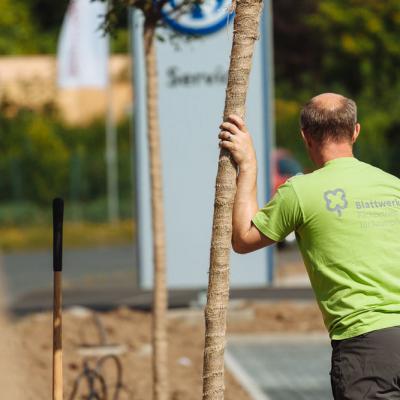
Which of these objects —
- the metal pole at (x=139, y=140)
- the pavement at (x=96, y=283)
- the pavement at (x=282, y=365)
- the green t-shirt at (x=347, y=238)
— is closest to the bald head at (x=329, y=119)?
the green t-shirt at (x=347, y=238)

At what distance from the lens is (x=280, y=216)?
3.91 meters

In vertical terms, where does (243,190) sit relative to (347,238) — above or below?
above

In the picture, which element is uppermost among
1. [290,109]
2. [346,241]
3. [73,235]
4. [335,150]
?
[290,109]

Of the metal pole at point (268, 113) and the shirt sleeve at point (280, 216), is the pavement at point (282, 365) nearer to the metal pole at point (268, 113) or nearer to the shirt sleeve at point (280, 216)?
the metal pole at point (268, 113)

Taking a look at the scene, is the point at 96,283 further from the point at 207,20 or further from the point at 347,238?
the point at 347,238

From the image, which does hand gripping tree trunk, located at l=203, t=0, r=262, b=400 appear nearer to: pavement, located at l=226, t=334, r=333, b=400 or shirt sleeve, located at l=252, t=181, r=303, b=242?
shirt sleeve, located at l=252, t=181, r=303, b=242

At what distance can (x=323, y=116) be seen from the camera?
3.96 m

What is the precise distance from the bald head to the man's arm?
0.22 metres

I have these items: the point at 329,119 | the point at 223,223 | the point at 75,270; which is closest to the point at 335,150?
the point at 329,119

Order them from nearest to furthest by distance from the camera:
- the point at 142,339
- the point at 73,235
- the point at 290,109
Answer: the point at 142,339 < the point at 73,235 < the point at 290,109

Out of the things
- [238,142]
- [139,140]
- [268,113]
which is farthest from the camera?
[139,140]

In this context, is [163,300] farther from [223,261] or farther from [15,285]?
[15,285]

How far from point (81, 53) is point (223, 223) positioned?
67.1ft

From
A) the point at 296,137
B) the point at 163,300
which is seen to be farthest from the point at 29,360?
the point at 296,137
